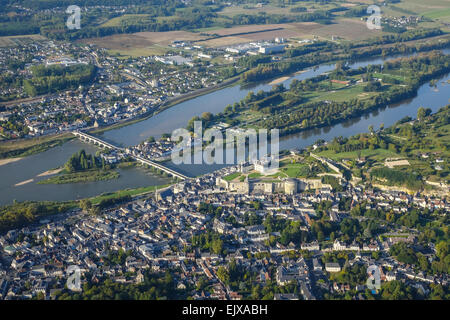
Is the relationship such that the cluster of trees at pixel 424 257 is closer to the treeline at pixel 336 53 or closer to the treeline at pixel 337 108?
the treeline at pixel 337 108

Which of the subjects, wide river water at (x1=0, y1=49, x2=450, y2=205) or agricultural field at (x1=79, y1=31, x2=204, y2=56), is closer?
wide river water at (x1=0, y1=49, x2=450, y2=205)

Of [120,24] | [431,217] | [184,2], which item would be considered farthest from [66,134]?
[184,2]

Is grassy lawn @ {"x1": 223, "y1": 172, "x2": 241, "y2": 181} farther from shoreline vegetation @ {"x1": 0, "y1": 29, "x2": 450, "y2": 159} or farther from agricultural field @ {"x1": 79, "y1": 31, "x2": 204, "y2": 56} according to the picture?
agricultural field @ {"x1": 79, "y1": 31, "x2": 204, "y2": 56}

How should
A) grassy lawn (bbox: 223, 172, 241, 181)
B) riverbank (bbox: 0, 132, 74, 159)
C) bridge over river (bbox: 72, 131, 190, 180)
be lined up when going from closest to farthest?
grassy lawn (bbox: 223, 172, 241, 181)
bridge over river (bbox: 72, 131, 190, 180)
riverbank (bbox: 0, 132, 74, 159)

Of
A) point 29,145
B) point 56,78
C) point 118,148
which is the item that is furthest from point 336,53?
point 29,145

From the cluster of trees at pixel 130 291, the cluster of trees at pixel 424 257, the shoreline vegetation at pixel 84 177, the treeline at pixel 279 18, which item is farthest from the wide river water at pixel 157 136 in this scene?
the treeline at pixel 279 18

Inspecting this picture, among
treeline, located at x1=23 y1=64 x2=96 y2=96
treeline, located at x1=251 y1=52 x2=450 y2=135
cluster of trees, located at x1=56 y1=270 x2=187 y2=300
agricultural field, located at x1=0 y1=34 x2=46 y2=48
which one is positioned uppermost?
agricultural field, located at x1=0 y1=34 x2=46 y2=48

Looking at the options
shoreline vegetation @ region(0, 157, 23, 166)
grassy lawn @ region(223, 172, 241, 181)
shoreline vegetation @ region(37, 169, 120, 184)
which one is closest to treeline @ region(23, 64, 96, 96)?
shoreline vegetation @ region(0, 157, 23, 166)
